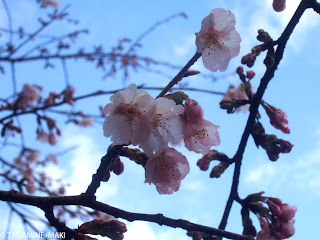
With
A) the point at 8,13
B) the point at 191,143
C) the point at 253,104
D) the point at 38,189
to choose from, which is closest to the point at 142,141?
Result: the point at 191,143

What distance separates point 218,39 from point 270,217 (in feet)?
3.30

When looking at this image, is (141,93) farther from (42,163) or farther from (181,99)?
(42,163)

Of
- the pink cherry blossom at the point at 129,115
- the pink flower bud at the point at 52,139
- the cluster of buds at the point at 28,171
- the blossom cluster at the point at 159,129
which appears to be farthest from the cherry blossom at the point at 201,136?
the pink flower bud at the point at 52,139

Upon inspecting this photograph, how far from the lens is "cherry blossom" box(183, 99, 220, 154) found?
1.46 m

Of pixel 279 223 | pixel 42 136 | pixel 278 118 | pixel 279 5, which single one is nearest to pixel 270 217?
pixel 279 223

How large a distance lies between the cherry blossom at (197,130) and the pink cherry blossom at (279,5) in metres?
0.73

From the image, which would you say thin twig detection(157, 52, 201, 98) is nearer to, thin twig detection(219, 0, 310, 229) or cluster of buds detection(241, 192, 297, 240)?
thin twig detection(219, 0, 310, 229)

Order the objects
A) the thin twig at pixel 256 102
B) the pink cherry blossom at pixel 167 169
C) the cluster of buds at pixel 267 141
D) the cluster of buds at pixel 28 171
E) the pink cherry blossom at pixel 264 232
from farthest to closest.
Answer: the cluster of buds at pixel 28 171 < the cluster of buds at pixel 267 141 < the pink cherry blossom at pixel 264 232 < the thin twig at pixel 256 102 < the pink cherry blossom at pixel 167 169

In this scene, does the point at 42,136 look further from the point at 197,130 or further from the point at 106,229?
the point at 197,130

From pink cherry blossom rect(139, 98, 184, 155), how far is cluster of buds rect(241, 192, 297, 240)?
0.75 m

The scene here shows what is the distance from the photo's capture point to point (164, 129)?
147 cm

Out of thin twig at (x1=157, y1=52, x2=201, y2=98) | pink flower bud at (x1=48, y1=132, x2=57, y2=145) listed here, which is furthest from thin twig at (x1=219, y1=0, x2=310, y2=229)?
pink flower bud at (x1=48, y1=132, x2=57, y2=145)

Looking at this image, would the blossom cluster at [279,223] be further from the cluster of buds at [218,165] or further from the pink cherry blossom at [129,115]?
the pink cherry blossom at [129,115]

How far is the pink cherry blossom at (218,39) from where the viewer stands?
1729 millimetres
